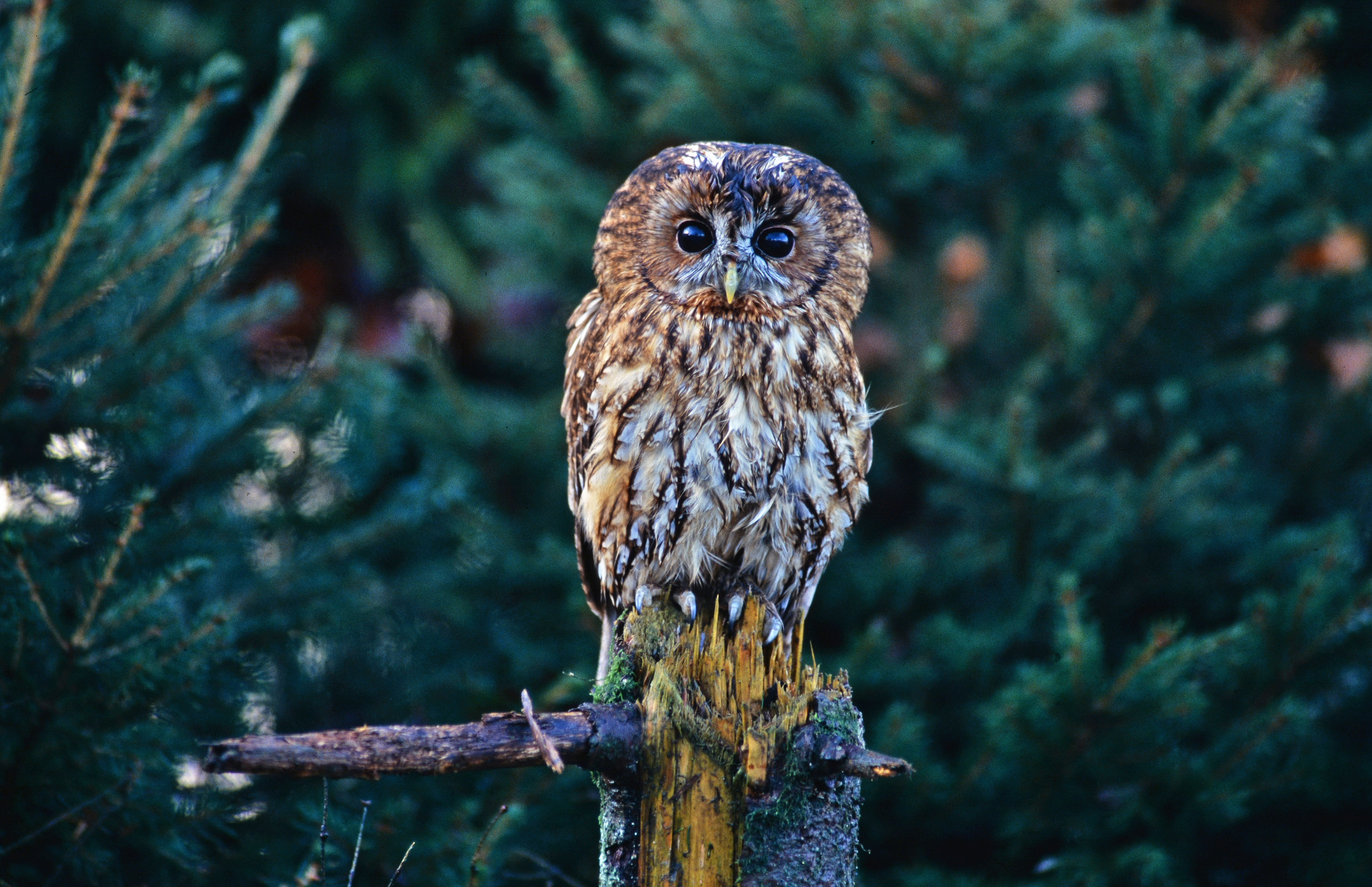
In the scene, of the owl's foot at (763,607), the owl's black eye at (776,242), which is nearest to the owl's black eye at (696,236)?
the owl's black eye at (776,242)

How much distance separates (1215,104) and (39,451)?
134 inches

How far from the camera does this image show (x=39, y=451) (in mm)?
2271

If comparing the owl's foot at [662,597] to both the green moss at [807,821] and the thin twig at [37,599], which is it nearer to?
the green moss at [807,821]

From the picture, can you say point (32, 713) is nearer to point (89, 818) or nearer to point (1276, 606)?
point (89, 818)

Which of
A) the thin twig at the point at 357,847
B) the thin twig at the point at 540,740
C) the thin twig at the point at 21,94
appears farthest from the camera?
the thin twig at the point at 21,94

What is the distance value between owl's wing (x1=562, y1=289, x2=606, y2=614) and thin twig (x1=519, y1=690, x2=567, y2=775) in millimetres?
949

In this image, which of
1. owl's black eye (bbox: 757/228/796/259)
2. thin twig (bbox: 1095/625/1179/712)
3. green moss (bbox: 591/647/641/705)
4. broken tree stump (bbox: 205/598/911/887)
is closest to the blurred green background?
thin twig (bbox: 1095/625/1179/712)

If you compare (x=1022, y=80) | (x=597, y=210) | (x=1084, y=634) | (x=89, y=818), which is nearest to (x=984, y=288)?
(x=1022, y=80)

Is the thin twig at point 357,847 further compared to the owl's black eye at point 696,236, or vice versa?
the owl's black eye at point 696,236

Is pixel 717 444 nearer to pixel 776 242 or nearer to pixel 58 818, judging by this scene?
pixel 776 242

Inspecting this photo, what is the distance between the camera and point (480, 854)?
1.84 meters

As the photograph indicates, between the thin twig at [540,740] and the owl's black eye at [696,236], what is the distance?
1072 mm

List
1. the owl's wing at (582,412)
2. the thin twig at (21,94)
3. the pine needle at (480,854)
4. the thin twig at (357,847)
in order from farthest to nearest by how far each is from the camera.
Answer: the owl's wing at (582,412)
the thin twig at (21,94)
the pine needle at (480,854)
the thin twig at (357,847)

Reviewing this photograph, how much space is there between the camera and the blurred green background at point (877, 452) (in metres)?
2.29
